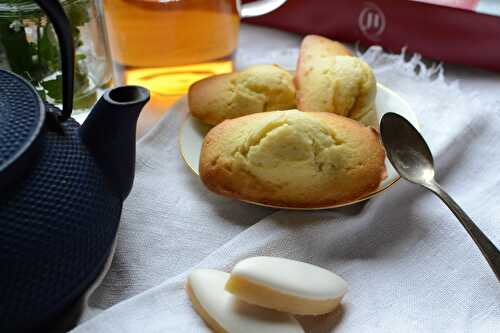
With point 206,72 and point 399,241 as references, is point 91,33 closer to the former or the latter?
point 206,72

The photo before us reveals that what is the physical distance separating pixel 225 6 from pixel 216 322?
52 centimetres

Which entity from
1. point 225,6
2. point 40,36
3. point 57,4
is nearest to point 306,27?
point 225,6

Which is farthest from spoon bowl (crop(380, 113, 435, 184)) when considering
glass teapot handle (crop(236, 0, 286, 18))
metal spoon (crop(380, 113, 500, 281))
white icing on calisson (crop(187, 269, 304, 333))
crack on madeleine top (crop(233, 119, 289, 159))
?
glass teapot handle (crop(236, 0, 286, 18))

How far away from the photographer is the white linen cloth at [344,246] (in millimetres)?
582

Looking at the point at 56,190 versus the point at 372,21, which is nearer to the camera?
the point at 56,190

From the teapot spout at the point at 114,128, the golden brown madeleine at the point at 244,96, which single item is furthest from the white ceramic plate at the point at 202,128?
the teapot spout at the point at 114,128

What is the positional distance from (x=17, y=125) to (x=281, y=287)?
0.87 feet

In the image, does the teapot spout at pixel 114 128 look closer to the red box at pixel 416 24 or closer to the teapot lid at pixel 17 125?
the teapot lid at pixel 17 125

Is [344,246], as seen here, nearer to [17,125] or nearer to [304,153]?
[304,153]

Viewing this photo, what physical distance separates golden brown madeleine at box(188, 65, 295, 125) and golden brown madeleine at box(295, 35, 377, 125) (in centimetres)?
3

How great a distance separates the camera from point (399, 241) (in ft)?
2.21

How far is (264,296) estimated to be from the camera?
Result: 1.76 feet

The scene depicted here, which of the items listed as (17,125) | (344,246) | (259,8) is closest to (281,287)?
(344,246)

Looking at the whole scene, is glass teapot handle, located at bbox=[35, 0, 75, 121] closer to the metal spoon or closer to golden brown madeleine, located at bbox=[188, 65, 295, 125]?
golden brown madeleine, located at bbox=[188, 65, 295, 125]
